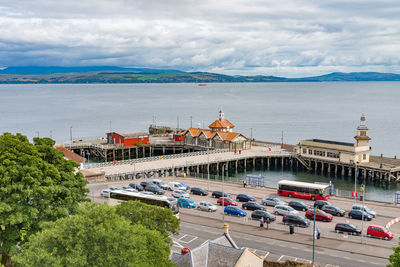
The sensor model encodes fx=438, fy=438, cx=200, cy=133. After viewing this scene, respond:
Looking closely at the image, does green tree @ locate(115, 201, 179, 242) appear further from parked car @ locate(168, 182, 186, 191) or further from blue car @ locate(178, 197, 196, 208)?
parked car @ locate(168, 182, 186, 191)

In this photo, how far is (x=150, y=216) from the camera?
1241 inches

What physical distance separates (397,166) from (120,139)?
204 ft

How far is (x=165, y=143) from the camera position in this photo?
4313 inches

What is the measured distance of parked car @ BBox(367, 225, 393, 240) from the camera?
136 feet

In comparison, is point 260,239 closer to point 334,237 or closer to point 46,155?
point 334,237

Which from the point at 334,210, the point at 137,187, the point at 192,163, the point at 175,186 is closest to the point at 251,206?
the point at 334,210

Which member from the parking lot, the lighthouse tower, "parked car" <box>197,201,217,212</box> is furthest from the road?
the lighthouse tower

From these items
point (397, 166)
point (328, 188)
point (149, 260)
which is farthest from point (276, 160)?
point (149, 260)

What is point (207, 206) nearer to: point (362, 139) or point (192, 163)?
point (192, 163)

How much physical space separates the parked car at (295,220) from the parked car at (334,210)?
6.25 metres

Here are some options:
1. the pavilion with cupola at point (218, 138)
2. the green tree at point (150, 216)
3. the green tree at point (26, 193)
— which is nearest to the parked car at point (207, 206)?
the green tree at point (150, 216)

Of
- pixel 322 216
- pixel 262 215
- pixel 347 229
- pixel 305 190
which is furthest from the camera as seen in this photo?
pixel 305 190

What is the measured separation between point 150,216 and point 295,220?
768 inches

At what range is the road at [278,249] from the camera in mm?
35969
